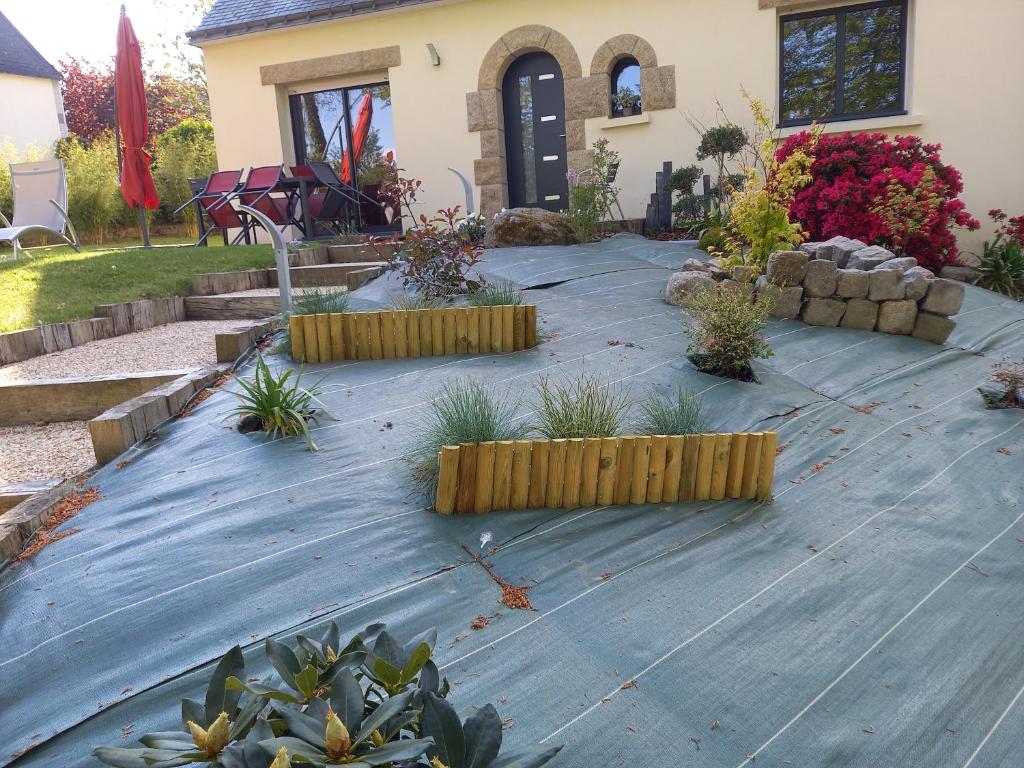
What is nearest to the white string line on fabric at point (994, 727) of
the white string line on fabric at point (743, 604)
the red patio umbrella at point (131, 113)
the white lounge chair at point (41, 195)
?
the white string line on fabric at point (743, 604)

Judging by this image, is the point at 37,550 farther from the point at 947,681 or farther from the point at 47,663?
the point at 947,681

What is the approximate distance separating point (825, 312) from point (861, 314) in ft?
0.78

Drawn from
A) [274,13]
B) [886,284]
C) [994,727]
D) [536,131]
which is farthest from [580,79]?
[994,727]

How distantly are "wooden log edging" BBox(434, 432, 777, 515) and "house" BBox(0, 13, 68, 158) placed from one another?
20563 mm

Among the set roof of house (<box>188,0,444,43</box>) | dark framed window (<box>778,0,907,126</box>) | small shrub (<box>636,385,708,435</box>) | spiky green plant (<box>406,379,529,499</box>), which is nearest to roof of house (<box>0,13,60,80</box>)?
roof of house (<box>188,0,444,43</box>)

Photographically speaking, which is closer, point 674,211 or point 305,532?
point 305,532

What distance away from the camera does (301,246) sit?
8547mm

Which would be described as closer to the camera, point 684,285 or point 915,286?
point 915,286

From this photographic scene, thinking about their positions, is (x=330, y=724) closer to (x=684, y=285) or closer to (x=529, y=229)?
(x=684, y=285)

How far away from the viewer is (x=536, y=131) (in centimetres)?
1007

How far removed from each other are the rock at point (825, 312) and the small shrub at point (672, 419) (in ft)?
7.68

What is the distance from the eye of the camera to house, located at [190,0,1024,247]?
8.29 meters

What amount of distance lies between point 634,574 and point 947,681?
87cm

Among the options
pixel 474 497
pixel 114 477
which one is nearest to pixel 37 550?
pixel 114 477
